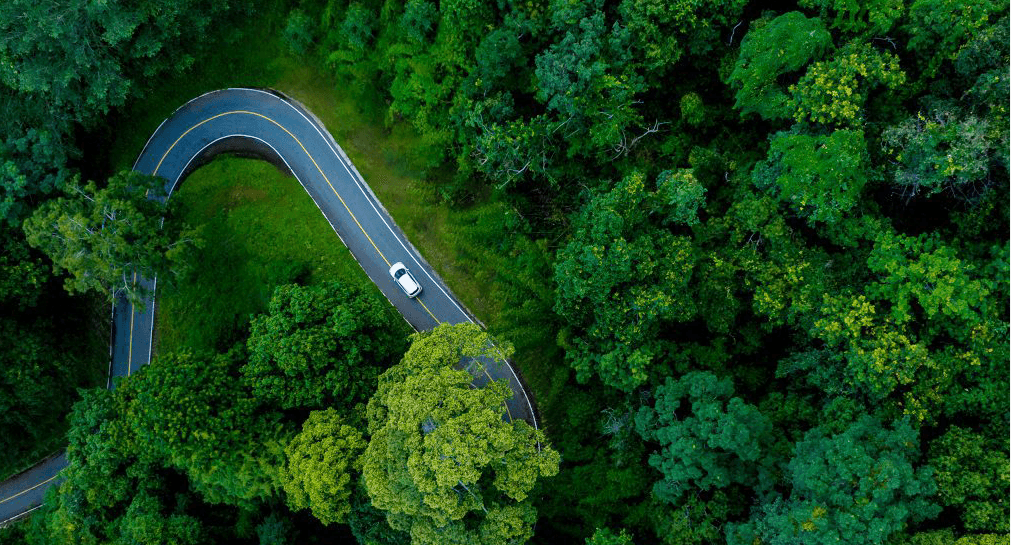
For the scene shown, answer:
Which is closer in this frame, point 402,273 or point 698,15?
point 698,15

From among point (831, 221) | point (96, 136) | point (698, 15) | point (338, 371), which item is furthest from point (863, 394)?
point (96, 136)

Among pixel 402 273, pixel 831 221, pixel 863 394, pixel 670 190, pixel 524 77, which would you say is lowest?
pixel 863 394

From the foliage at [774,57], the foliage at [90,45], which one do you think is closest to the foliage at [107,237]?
the foliage at [90,45]

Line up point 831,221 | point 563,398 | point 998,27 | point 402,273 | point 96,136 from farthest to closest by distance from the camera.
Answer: point 96,136 < point 402,273 < point 563,398 < point 831,221 < point 998,27

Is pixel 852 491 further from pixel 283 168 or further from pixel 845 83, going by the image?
pixel 283 168

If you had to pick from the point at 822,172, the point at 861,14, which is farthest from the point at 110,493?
the point at 861,14

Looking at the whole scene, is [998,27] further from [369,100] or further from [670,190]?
[369,100]
